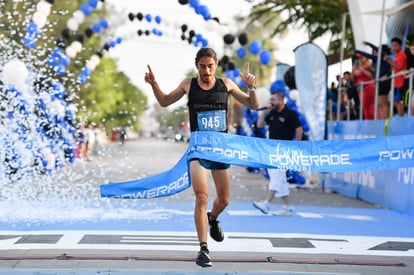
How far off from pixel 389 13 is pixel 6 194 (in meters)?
8.62

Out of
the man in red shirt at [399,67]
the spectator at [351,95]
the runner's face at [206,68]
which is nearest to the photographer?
the runner's face at [206,68]

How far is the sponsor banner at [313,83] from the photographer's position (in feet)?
53.2

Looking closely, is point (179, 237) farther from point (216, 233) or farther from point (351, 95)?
point (351, 95)

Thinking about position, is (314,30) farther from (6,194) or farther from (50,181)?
(6,194)

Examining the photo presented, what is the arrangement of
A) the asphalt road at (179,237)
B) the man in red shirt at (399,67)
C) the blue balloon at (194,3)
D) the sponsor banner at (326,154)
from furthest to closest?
the blue balloon at (194,3)
the man in red shirt at (399,67)
the sponsor banner at (326,154)
the asphalt road at (179,237)

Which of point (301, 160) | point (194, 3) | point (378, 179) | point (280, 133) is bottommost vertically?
point (378, 179)

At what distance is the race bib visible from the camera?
6.93 meters

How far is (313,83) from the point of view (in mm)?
16406

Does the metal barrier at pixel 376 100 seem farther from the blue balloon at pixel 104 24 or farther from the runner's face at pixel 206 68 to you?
the blue balloon at pixel 104 24

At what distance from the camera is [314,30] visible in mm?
26484

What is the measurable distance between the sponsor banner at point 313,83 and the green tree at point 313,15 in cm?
766

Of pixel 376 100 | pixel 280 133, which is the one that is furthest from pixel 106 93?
pixel 280 133

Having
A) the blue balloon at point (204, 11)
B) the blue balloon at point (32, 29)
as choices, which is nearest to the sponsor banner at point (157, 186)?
the blue balloon at point (32, 29)

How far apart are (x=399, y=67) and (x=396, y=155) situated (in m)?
5.65
